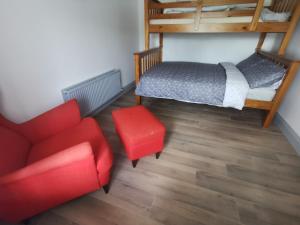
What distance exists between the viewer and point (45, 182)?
3.01 feet

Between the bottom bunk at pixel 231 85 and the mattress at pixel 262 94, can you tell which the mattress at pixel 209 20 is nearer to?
the bottom bunk at pixel 231 85

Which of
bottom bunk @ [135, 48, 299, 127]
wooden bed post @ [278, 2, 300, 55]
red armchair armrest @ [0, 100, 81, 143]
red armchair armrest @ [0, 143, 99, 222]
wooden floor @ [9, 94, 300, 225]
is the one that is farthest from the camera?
wooden bed post @ [278, 2, 300, 55]

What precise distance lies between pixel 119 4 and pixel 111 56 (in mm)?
858

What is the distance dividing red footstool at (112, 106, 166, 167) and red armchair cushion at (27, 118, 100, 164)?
244 mm

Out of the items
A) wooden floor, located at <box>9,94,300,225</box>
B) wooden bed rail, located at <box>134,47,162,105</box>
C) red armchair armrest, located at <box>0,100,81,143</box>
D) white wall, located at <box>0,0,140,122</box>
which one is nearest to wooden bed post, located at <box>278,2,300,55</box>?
wooden floor, located at <box>9,94,300,225</box>

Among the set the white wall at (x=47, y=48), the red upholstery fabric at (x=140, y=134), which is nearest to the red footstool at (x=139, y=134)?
the red upholstery fabric at (x=140, y=134)

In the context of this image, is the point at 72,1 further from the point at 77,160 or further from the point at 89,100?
the point at 77,160

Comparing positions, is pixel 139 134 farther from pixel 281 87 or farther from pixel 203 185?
pixel 281 87

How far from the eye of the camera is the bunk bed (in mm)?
1973

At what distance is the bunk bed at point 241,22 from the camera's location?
6.47ft

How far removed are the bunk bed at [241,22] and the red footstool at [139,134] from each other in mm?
918

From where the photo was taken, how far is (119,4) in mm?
2586

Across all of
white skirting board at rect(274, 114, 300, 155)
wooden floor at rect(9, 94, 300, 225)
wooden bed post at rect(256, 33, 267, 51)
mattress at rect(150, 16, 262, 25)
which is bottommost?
wooden floor at rect(9, 94, 300, 225)

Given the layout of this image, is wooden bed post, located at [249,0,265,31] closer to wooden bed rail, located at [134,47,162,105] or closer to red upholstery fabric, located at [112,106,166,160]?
wooden bed rail, located at [134,47,162,105]
